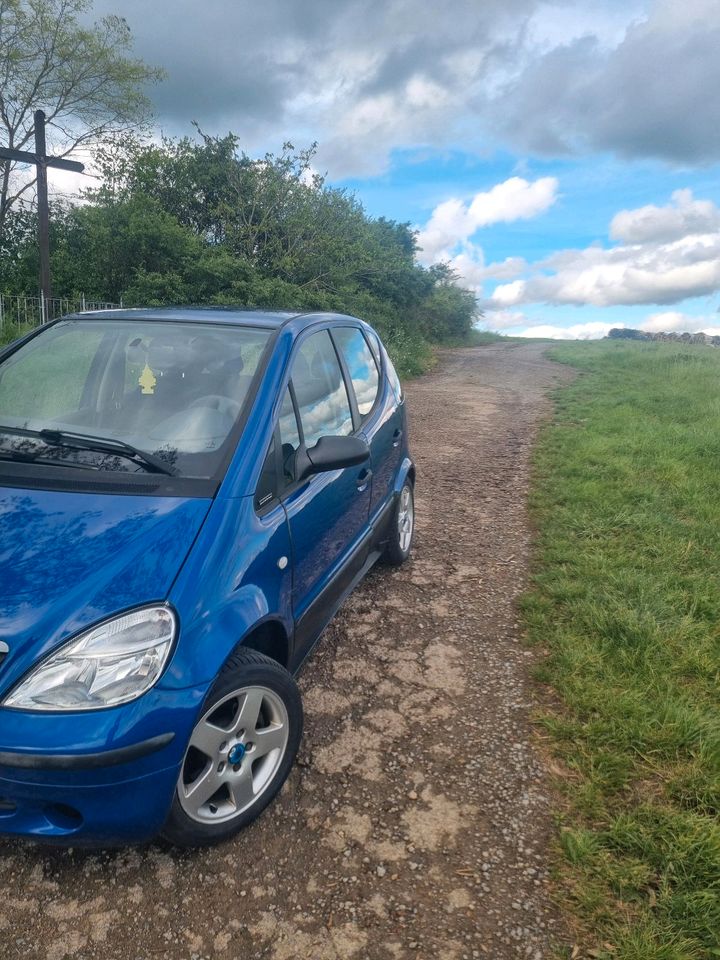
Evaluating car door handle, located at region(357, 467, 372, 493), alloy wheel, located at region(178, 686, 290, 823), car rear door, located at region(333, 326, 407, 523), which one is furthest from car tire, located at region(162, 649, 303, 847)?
car rear door, located at region(333, 326, 407, 523)

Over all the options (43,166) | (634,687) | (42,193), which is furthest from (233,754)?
(43,166)

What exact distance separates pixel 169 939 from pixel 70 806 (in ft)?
1.69

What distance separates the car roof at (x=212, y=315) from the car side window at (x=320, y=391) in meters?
0.16

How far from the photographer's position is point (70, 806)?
5.96 ft

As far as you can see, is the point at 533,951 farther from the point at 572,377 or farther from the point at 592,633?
the point at 572,377

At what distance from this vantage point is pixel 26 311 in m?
13.0

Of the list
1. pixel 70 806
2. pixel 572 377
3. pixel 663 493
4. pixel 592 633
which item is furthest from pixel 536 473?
pixel 572 377

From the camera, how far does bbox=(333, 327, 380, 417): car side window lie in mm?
3752

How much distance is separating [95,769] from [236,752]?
1.71 ft

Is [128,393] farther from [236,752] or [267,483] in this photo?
[236,752]

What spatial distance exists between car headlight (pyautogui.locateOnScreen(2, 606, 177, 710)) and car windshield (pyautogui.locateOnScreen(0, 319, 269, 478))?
2.17 feet

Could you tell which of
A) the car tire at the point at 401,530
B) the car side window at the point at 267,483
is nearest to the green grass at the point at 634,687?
the car tire at the point at 401,530

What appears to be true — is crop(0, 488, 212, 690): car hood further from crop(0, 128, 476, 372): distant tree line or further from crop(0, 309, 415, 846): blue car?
crop(0, 128, 476, 372): distant tree line

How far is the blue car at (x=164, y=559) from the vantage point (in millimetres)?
1792
